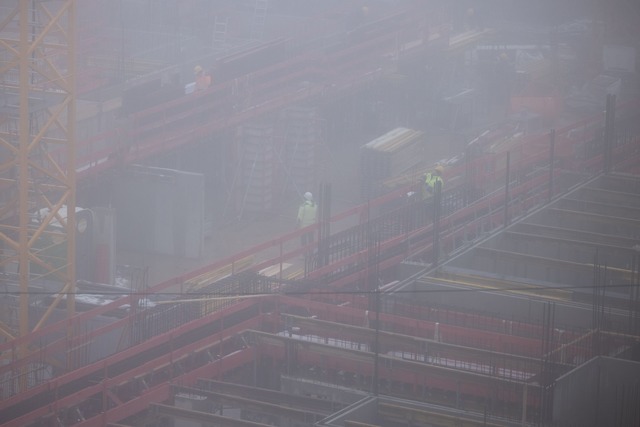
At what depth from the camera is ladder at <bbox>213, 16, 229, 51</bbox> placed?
3002 cm

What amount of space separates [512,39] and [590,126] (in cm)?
756

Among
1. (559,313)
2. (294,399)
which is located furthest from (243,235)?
(294,399)

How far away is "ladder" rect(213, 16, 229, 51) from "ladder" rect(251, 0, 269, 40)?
1.01 meters

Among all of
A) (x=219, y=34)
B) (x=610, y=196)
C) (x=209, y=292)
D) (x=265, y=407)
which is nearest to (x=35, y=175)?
(x=209, y=292)

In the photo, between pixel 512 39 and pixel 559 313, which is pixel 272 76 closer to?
pixel 512 39

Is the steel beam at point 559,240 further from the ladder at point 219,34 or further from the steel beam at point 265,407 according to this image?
the ladder at point 219,34

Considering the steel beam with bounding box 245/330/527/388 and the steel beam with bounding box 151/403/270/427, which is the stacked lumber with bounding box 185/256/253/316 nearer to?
the steel beam with bounding box 245/330/527/388

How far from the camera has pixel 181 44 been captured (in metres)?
29.5

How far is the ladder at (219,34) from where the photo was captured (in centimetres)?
3002

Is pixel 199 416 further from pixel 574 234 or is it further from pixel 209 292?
pixel 574 234

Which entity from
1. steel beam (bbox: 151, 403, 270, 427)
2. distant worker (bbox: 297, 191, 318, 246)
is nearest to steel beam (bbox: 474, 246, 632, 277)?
distant worker (bbox: 297, 191, 318, 246)

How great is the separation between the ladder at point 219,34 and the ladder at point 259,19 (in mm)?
1010

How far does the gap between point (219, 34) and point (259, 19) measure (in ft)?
5.35

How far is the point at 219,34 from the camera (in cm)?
3027
